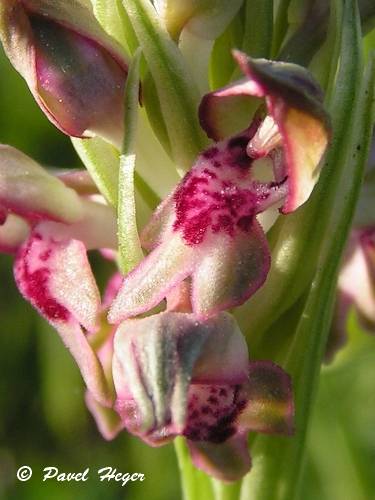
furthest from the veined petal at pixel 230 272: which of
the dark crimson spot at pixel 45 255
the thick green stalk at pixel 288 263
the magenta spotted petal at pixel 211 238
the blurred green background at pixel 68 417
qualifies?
the blurred green background at pixel 68 417

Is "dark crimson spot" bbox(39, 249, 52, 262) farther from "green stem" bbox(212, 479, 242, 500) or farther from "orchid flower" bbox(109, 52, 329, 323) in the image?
"green stem" bbox(212, 479, 242, 500)

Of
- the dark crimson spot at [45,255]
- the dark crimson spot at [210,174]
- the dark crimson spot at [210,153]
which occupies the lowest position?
the dark crimson spot at [45,255]

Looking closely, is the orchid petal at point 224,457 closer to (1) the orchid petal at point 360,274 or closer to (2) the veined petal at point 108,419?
(2) the veined petal at point 108,419

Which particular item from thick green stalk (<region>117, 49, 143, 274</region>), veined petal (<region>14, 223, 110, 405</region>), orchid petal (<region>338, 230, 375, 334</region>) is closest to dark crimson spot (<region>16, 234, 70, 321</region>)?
veined petal (<region>14, 223, 110, 405</region>)

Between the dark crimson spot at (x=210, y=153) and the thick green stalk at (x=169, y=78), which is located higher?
the thick green stalk at (x=169, y=78)

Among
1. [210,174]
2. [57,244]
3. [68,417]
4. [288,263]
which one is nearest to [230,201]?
[210,174]

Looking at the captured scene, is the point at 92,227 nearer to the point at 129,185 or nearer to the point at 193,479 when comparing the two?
the point at 129,185

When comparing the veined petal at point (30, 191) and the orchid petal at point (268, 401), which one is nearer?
the orchid petal at point (268, 401)

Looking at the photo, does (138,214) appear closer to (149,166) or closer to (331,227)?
(149,166)
